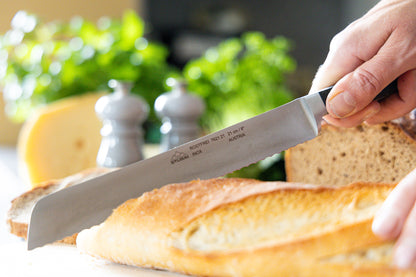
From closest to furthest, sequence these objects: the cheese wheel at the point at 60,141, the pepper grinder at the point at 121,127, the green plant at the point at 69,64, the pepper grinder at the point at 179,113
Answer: the pepper grinder at the point at 121,127
the pepper grinder at the point at 179,113
the cheese wheel at the point at 60,141
the green plant at the point at 69,64

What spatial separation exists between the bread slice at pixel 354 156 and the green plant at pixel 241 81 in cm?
90

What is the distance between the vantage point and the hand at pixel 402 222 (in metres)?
0.83

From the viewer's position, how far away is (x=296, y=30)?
6344 mm

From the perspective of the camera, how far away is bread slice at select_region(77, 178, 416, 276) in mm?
865

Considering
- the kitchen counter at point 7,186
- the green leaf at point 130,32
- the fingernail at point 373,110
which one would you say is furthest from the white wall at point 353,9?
the fingernail at point 373,110

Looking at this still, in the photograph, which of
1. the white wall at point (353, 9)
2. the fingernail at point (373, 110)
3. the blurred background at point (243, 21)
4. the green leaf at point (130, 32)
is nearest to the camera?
the fingernail at point (373, 110)

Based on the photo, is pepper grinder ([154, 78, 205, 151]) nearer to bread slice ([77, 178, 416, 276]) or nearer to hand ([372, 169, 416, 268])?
bread slice ([77, 178, 416, 276])

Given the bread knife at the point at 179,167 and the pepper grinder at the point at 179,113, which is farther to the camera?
the pepper grinder at the point at 179,113

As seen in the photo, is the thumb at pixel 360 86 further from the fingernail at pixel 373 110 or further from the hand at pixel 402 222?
the hand at pixel 402 222

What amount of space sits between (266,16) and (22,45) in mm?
4265

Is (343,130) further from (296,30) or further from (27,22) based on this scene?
(296,30)

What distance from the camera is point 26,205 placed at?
53.9 inches

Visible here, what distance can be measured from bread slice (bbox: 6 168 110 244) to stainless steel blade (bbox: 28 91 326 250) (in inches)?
6.9

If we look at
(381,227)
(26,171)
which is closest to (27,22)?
(26,171)
